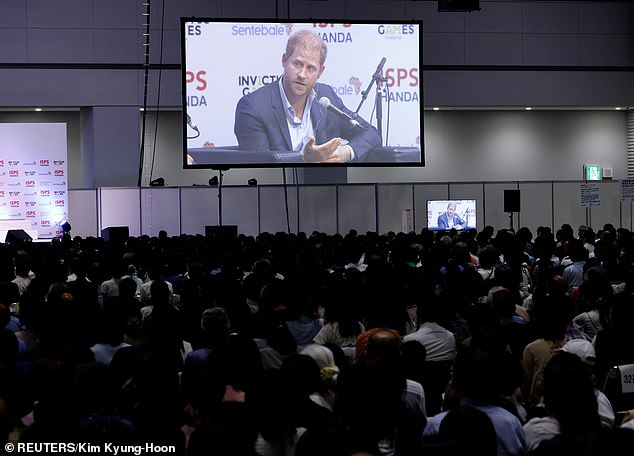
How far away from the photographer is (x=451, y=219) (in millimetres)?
24922

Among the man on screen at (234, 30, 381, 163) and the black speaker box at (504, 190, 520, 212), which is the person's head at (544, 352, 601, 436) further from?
the black speaker box at (504, 190, 520, 212)

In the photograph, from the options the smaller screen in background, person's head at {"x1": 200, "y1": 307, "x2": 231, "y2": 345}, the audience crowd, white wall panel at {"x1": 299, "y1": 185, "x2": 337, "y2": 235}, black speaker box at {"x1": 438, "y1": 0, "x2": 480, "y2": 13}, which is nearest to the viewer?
the audience crowd

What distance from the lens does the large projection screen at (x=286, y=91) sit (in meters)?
21.6

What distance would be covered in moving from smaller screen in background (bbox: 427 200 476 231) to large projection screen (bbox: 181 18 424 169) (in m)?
2.57

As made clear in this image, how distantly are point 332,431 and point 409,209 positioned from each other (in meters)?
21.0

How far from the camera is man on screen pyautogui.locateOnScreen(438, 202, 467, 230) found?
24.8 metres

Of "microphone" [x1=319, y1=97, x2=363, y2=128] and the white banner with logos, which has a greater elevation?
"microphone" [x1=319, y1=97, x2=363, y2=128]

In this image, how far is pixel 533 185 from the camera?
25656 millimetres

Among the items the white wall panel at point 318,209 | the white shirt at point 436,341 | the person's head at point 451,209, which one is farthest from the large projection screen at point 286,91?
the white shirt at point 436,341

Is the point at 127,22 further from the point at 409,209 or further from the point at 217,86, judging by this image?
the point at 409,209

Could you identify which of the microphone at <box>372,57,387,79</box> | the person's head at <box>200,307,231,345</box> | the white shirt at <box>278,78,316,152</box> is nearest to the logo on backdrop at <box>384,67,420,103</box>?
the microphone at <box>372,57,387,79</box>

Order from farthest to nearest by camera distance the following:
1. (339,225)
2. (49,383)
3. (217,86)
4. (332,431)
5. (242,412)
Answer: (339,225), (217,86), (49,383), (242,412), (332,431)

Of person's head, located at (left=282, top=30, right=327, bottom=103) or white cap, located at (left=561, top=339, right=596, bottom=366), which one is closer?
white cap, located at (left=561, top=339, right=596, bottom=366)

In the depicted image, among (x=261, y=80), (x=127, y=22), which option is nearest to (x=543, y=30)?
(x=261, y=80)
